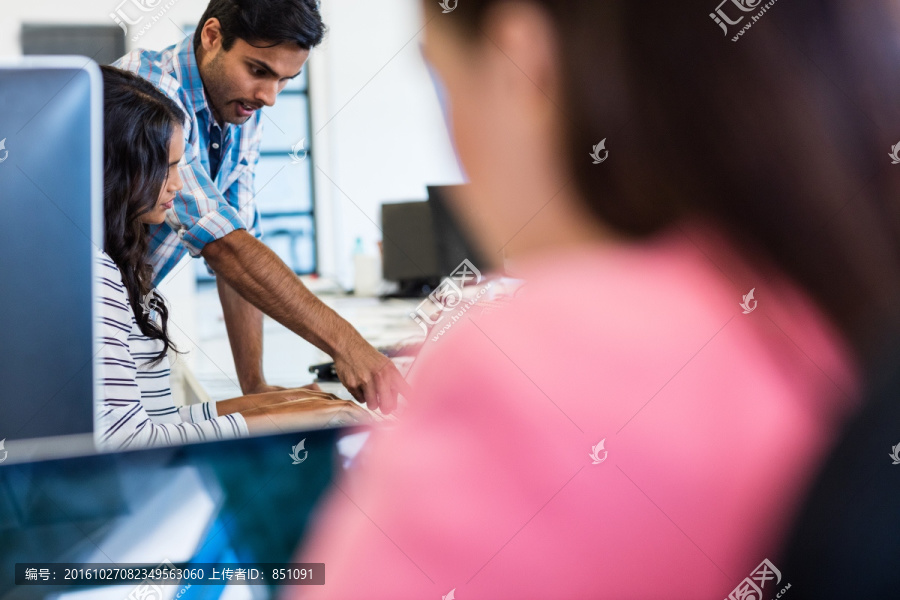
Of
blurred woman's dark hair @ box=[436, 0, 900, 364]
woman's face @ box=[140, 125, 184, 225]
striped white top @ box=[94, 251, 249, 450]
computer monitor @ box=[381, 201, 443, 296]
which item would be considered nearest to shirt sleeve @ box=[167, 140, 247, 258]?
woman's face @ box=[140, 125, 184, 225]

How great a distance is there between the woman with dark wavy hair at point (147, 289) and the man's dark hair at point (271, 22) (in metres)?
0.33

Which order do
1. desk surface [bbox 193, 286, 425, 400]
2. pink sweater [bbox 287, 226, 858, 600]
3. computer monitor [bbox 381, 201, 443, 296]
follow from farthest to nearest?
1. computer monitor [bbox 381, 201, 443, 296]
2. desk surface [bbox 193, 286, 425, 400]
3. pink sweater [bbox 287, 226, 858, 600]

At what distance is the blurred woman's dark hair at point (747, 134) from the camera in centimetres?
139

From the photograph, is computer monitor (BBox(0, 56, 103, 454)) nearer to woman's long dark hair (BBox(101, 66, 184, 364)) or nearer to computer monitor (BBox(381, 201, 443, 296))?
woman's long dark hair (BBox(101, 66, 184, 364))

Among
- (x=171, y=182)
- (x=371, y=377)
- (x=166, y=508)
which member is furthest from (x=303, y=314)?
(x=166, y=508)

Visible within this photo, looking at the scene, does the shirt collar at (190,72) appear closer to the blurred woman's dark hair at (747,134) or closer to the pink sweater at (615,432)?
the blurred woman's dark hair at (747,134)

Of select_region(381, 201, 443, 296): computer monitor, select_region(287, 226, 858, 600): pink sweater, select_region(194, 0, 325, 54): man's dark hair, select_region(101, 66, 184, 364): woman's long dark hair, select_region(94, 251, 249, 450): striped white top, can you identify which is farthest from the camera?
select_region(381, 201, 443, 296): computer monitor

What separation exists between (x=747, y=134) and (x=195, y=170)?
993 millimetres

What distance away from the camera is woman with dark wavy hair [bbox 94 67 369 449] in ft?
3.03

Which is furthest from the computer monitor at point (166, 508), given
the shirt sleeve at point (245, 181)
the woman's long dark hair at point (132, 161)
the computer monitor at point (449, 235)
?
the shirt sleeve at point (245, 181)

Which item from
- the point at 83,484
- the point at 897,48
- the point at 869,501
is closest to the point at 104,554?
the point at 83,484

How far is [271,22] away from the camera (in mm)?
1376

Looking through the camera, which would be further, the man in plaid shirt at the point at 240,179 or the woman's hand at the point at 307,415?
the man in plaid shirt at the point at 240,179

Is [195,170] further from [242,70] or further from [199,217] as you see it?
[242,70]
